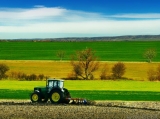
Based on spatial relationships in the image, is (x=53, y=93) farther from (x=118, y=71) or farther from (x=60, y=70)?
(x=60, y=70)

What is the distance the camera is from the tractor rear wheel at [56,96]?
35.2 metres

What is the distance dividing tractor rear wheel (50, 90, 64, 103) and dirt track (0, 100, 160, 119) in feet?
2.70

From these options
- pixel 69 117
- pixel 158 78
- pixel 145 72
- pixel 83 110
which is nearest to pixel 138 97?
pixel 83 110

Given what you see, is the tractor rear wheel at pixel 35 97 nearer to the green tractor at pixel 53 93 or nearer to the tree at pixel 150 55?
the green tractor at pixel 53 93

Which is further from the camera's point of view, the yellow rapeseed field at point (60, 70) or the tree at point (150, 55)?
the tree at point (150, 55)

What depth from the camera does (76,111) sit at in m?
31.3

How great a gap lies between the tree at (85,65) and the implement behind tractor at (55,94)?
153ft

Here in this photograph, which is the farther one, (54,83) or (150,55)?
(150,55)

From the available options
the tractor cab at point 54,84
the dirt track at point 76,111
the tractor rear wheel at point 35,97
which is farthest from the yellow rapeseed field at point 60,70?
the dirt track at point 76,111

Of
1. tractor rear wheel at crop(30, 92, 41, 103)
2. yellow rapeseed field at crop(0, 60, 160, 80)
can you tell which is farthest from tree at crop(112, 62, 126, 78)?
tractor rear wheel at crop(30, 92, 41, 103)

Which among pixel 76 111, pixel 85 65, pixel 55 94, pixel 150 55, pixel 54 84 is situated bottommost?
pixel 76 111

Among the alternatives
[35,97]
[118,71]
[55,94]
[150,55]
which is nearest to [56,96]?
[55,94]

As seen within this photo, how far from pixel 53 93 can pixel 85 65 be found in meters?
52.3

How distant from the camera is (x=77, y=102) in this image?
36.0 meters
